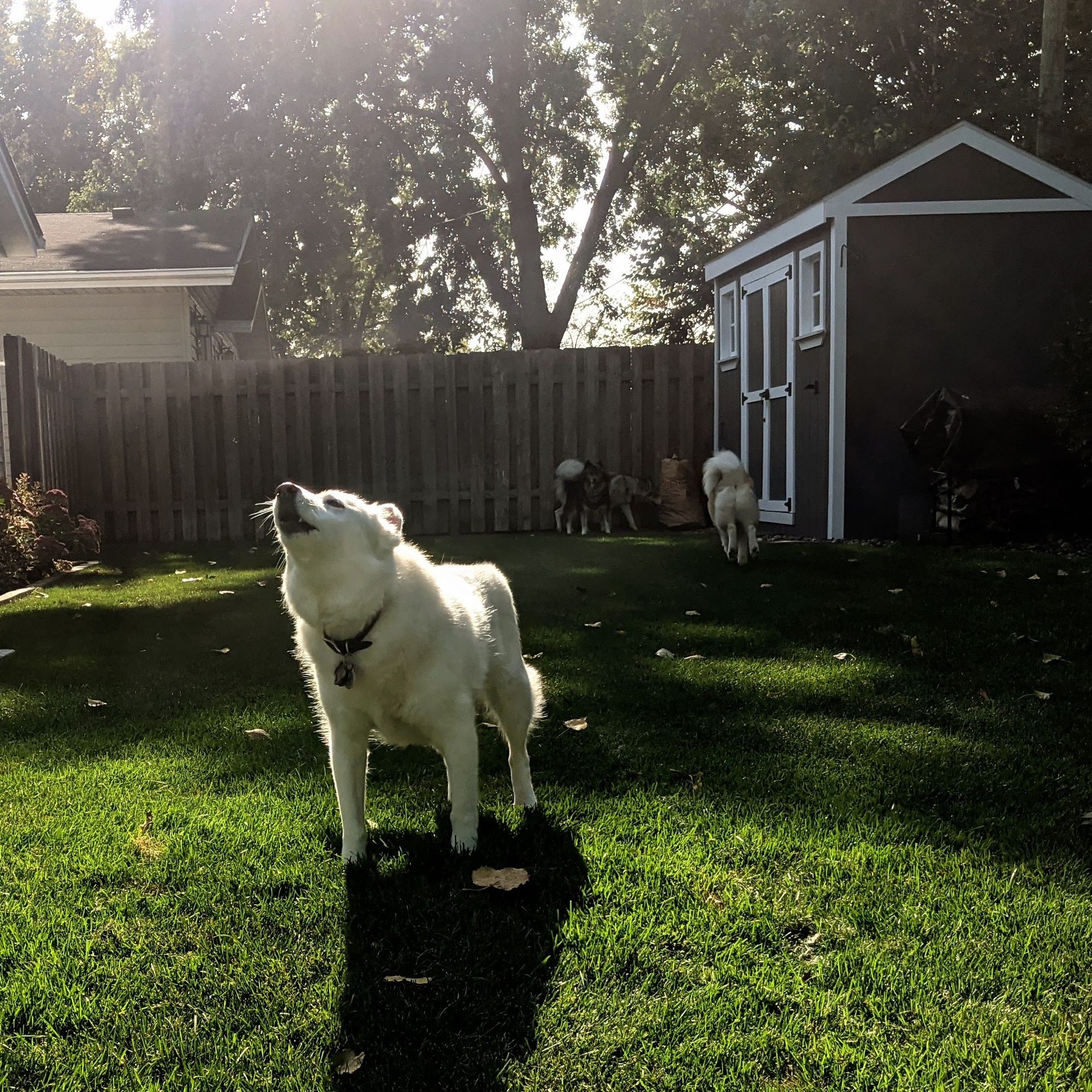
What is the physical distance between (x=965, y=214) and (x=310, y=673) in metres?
10.4

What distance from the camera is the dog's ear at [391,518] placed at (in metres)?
2.65

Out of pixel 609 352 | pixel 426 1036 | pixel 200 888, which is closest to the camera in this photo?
pixel 426 1036

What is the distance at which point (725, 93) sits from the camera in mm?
25203

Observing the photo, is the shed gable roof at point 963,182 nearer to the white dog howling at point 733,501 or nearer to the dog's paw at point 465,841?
the white dog howling at point 733,501

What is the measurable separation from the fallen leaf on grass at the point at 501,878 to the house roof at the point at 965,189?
10149 mm

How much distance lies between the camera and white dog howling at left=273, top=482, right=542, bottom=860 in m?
2.53

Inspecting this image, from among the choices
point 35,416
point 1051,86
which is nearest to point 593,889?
point 35,416

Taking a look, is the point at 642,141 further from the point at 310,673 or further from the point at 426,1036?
the point at 426,1036

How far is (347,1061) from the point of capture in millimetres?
1842

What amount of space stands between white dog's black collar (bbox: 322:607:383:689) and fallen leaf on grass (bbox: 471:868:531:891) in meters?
0.59

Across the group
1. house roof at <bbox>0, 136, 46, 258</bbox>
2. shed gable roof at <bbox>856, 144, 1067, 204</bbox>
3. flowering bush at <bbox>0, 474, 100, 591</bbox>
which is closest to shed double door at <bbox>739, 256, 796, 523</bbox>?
shed gable roof at <bbox>856, 144, 1067, 204</bbox>

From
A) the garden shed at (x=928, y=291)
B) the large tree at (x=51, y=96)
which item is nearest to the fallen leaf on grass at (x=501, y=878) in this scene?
Answer: the garden shed at (x=928, y=291)

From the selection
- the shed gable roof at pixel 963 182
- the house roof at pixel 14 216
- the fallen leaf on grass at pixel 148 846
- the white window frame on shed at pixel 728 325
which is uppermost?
the shed gable roof at pixel 963 182

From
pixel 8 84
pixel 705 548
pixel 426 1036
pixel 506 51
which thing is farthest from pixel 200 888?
pixel 8 84
